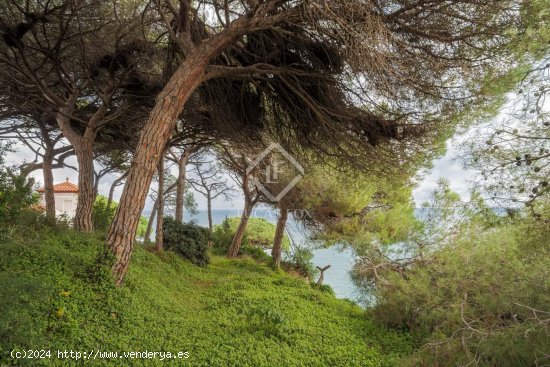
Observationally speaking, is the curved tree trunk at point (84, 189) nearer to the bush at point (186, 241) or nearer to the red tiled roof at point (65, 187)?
the bush at point (186, 241)

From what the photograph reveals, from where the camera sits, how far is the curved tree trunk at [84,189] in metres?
6.36

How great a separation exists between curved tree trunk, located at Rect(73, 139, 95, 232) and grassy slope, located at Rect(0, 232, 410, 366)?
3.95 ft

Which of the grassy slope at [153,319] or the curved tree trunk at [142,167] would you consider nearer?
the grassy slope at [153,319]

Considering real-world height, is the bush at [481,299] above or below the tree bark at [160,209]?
below

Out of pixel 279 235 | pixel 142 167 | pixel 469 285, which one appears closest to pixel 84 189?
pixel 142 167

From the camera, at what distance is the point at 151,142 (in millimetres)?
4324

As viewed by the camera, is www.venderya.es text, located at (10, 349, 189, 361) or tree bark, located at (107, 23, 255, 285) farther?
tree bark, located at (107, 23, 255, 285)

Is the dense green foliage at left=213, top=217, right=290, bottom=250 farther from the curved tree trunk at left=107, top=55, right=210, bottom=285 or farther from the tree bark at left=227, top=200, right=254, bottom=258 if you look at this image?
the curved tree trunk at left=107, top=55, right=210, bottom=285

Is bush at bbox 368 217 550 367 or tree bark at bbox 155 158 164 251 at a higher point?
tree bark at bbox 155 158 164 251

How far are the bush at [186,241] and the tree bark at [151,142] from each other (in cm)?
476

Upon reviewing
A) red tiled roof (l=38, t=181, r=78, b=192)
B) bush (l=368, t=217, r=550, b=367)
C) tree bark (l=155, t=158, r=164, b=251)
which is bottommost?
bush (l=368, t=217, r=550, b=367)

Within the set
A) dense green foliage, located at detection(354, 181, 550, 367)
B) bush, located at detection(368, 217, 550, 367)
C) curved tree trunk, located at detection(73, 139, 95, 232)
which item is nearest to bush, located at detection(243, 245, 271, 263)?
dense green foliage, located at detection(354, 181, 550, 367)

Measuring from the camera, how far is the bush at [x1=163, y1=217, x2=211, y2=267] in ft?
29.5

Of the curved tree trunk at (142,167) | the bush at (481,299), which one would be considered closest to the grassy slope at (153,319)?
the curved tree trunk at (142,167)
